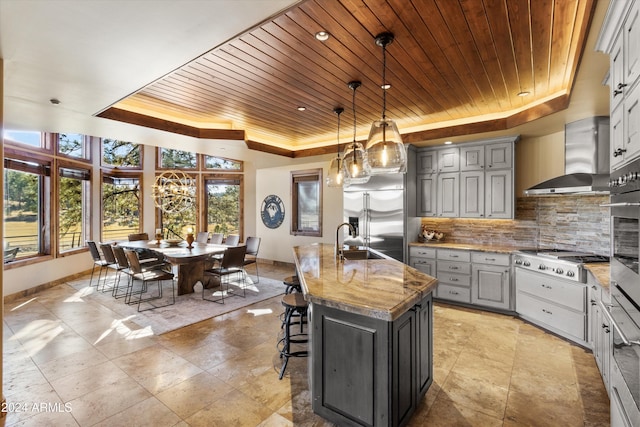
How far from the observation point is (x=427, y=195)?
4.93 metres

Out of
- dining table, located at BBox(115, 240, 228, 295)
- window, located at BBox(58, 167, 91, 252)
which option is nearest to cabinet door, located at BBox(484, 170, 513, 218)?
dining table, located at BBox(115, 240, 228, 295)

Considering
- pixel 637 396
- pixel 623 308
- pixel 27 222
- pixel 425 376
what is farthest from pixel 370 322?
pixel 27 222

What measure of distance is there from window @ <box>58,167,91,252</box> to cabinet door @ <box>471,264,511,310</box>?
749 centimetres

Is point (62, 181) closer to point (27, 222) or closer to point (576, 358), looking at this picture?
point (27, 222)

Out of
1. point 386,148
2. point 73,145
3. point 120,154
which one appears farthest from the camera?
point 120,154

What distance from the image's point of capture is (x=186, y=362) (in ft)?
9.40

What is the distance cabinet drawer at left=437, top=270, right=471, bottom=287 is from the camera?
4347mm

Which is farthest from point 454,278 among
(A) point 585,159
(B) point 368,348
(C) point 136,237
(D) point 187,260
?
(C) point 136,237

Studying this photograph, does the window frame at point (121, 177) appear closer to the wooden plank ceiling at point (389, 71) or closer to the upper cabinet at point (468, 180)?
the wooden plank ceiling at point (389, 71)

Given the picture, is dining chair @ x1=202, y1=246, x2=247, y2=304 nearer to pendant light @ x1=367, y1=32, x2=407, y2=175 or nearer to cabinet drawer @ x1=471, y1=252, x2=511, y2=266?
pendant light @ x1=367, y1=32, x2=407, y2=175

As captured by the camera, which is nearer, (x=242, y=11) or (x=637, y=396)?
(x=637, y=396)

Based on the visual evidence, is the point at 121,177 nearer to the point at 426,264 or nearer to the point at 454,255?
the point at 426,264

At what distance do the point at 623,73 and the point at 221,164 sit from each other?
7.75m

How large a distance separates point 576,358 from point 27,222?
8.10m
